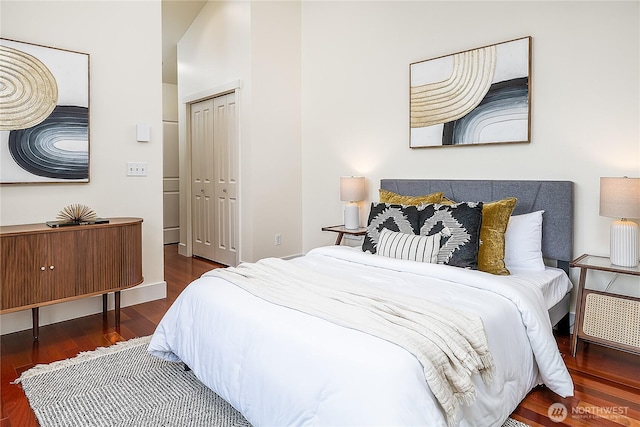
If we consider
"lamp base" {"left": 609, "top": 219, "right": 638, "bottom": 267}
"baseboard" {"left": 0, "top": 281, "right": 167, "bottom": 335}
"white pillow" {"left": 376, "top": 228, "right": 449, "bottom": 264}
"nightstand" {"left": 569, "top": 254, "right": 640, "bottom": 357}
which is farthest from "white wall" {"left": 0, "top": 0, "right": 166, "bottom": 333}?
"lamp base" {"left": 609, "top": 219, "right": 638, "bottom": 267}

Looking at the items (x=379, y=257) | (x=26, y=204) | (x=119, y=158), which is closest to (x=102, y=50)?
(x=119, y=158)

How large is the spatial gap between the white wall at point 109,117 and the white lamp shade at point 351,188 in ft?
5.42

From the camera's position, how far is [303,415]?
1363mm

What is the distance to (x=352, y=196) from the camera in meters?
3.88

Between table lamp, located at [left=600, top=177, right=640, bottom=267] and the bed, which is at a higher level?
table lamp, located at [left=600, top=177, right=640, bottom=267]

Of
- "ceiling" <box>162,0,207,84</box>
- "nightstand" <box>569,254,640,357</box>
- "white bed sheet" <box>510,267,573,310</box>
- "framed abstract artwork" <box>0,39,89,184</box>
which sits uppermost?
"ceiling" <box>162,0,207,84</box>

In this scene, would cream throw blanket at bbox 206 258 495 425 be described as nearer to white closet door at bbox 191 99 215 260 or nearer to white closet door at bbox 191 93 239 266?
white closet door at bbox 191 93 239 266

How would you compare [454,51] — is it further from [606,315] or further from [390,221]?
[606,315]

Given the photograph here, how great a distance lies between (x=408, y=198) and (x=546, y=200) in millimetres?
961

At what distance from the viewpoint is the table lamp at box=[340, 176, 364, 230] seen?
Result: 389 centimetres

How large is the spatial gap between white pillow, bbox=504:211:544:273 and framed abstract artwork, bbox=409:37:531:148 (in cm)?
65

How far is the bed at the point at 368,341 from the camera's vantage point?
Answer: 4.27 ft

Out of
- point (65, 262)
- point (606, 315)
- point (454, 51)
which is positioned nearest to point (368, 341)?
point (606, 315)

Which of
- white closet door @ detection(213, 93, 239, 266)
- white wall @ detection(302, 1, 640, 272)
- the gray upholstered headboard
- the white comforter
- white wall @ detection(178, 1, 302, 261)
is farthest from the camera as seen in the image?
white closet door @ detection(213, 93, 239, 266)
